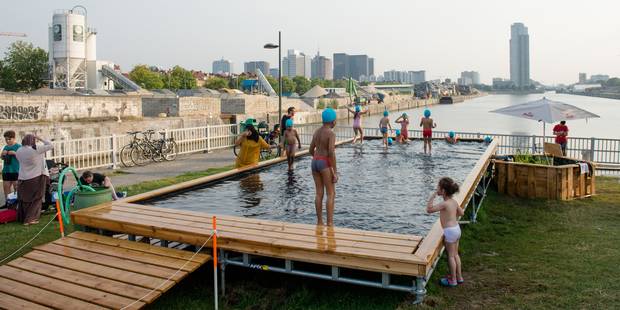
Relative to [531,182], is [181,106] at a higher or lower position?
higher

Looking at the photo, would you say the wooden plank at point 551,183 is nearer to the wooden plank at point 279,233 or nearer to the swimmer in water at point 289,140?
the swimmer in water at point 289,140

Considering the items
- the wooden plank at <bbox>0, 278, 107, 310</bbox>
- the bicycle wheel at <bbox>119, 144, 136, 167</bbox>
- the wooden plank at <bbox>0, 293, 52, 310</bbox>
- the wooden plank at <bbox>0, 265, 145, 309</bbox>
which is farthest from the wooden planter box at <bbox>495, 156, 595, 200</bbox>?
the bicycle wheel at <bbox>119, 144, 136, 167</bbox>

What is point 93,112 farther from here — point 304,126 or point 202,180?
point 202,180

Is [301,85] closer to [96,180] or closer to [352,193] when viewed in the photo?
[352,193]

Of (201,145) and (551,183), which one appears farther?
(201,145)

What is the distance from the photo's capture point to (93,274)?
22.4 feet

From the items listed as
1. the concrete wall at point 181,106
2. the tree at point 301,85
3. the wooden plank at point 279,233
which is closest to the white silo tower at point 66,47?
the concrete wall at point 181,106

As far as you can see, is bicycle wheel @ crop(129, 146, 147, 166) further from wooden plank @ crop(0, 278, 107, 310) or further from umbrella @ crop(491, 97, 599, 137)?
wooden plank @ crop(0, 278, 107, 310)

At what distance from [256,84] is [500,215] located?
101376 millimetres

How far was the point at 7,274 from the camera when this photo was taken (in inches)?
280

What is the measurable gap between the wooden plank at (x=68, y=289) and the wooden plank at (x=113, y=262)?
55cm

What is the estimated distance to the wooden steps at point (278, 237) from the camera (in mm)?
6371

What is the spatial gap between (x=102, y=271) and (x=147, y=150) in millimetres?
14565

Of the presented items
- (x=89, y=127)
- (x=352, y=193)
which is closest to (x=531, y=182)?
(x=352, y=193)
